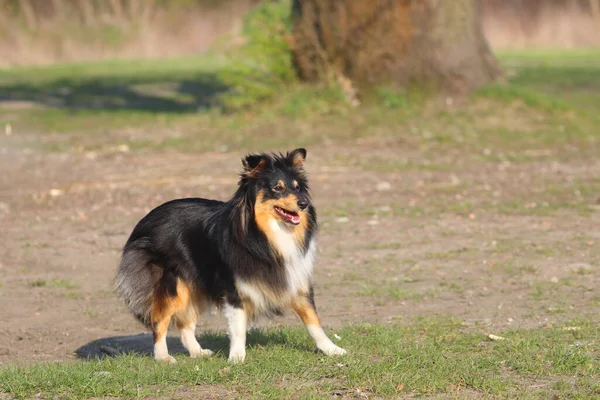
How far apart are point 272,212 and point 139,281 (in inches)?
46.2

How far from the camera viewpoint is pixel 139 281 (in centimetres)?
747

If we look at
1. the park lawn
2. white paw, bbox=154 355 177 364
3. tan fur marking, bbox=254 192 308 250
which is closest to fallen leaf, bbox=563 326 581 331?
the park lawn

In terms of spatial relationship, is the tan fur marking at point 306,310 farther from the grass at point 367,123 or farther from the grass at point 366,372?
the grass at point 367,123

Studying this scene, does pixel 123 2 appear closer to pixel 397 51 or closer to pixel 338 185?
pixel 397 51

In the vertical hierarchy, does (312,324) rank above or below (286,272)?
below

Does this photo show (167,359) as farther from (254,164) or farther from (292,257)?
(254,164)

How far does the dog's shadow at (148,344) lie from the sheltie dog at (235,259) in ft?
1.16

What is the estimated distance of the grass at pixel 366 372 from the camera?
6.10 metres

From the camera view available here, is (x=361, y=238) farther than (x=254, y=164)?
Yes

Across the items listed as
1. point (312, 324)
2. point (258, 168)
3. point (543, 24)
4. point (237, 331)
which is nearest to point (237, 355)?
point (237, 331)

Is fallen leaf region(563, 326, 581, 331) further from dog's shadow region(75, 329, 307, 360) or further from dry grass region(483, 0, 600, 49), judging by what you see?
dry grass region(483, 0, 600, 49)

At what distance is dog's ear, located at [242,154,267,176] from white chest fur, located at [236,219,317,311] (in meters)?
0.34

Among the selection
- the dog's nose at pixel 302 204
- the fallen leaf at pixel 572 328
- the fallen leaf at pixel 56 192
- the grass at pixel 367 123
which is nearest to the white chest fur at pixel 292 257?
the dog's nose at pixel 302 204

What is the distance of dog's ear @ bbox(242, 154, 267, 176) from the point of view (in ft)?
22.7
